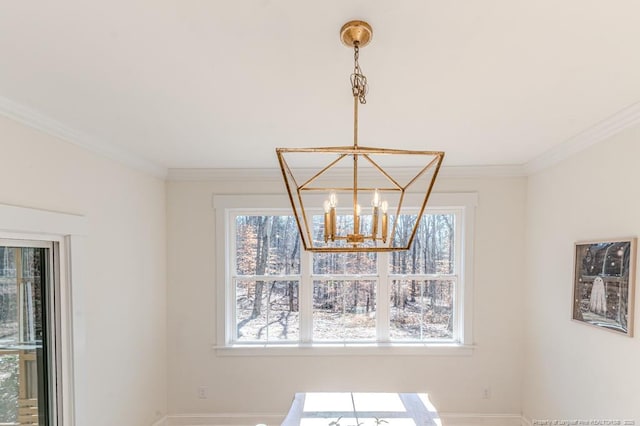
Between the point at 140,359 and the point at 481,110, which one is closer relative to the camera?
the point at 481,110

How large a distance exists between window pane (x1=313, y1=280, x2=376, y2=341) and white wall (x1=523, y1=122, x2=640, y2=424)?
1454mm

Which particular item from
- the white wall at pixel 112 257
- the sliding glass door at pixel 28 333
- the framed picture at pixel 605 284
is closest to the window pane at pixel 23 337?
the sliding glass door at pixel 28 333

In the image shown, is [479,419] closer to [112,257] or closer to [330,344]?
[330,344]

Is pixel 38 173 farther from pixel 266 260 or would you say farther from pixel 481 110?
pixel 481 110

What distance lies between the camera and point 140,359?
312 cm

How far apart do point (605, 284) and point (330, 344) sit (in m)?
2.25


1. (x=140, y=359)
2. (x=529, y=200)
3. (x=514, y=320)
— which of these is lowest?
(x=140, y=359)

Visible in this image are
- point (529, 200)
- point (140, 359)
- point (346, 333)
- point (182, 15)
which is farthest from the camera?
point (346, 333)

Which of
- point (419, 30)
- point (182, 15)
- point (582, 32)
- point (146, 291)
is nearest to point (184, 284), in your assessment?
point (146, 291)

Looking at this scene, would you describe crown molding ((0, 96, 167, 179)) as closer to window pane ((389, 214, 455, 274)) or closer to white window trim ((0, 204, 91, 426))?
white window trim ((0, 204, 91, 426))

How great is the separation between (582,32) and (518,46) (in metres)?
0.19

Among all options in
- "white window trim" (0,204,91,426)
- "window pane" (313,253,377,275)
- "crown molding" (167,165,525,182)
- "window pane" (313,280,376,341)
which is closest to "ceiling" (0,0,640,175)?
"white window trim" (0,204,91,426)

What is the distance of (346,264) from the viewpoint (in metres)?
3.66

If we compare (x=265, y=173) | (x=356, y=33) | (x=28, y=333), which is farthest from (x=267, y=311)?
(x=356, y=33)
